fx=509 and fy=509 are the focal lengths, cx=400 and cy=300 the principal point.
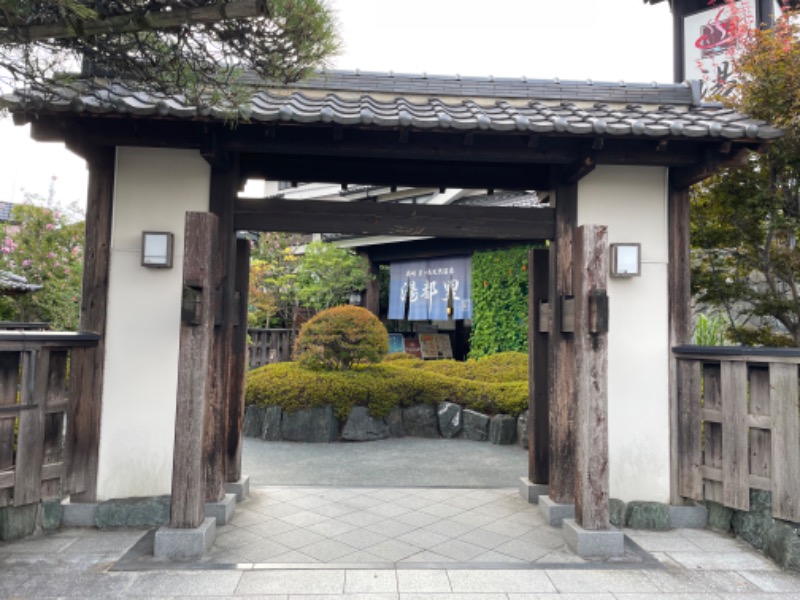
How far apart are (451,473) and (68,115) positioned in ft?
16.7

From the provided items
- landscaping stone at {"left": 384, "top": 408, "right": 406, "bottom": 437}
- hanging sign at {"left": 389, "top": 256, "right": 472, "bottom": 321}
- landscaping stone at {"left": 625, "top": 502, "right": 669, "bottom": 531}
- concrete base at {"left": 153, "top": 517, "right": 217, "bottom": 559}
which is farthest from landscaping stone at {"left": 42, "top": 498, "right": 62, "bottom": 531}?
hanging sign at {"left": 389, "top": 256, "right": 472, "bottom": 321}

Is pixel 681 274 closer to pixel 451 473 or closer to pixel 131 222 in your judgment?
pixel 451 473

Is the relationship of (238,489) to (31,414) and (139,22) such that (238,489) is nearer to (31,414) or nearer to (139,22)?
(31,414)

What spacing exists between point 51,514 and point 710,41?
399 inches

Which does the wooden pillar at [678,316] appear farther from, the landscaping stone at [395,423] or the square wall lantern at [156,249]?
the landscaping stone at [395,423]

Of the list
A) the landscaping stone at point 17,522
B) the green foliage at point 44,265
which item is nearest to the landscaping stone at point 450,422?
the landscaping stone at point 17,522

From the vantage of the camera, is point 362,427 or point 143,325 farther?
point 362,427

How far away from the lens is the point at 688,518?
168 inches

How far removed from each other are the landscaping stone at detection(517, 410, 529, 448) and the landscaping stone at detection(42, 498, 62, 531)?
563 cm

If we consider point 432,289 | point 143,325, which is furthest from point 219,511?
point 432,289

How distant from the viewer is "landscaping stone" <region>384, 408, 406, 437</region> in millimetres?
8055

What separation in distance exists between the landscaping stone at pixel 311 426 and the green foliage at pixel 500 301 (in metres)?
4.91

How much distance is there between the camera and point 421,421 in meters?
8.10

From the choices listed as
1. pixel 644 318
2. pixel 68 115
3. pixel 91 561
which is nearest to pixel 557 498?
pixel 644 318
